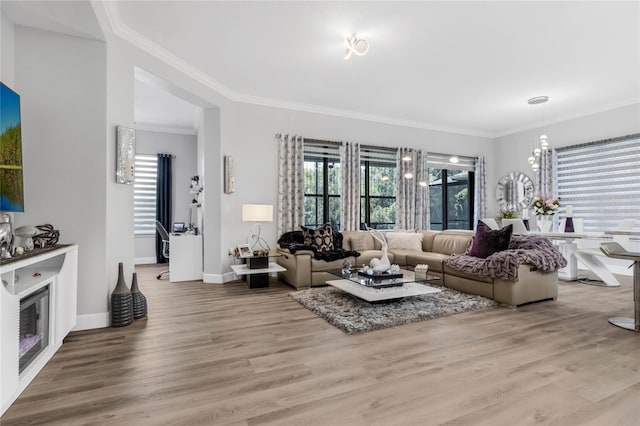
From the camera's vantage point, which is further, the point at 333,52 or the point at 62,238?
the point at 333,52

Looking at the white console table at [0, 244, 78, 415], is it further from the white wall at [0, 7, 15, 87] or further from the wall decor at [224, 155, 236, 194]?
the wall decor at [224, 155, 236, 194]

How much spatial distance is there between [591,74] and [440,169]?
337 cm

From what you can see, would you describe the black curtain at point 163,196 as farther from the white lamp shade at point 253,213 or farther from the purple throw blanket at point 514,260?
the purple throw blanket at point 514,260

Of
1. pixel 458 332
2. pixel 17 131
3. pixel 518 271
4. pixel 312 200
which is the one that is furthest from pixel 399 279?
pixel 17 131

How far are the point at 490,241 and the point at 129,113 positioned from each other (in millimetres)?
4786

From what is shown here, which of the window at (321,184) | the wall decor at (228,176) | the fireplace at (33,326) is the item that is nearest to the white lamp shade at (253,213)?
the wall decor at (228,176)

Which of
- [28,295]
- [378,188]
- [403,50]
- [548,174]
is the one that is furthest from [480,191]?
[28,295]

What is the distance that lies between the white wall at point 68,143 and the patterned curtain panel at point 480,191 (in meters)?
7.65

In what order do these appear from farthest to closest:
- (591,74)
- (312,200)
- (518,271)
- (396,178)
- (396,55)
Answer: (396,178), (312,200), (591,74), (396,55), (518,271)

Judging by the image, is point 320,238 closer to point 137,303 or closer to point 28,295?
point 137,303

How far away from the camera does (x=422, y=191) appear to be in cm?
717

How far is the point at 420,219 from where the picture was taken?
7.11 metres

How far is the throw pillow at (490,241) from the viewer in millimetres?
4359

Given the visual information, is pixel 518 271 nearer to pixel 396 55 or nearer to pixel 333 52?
pixel 396 55
